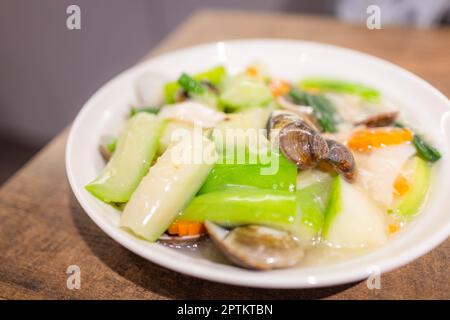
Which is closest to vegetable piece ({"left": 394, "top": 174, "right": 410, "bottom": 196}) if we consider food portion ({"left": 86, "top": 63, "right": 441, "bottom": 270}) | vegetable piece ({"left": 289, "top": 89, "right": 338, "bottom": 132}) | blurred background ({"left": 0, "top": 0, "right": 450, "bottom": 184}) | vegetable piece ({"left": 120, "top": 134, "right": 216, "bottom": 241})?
food portion ({"left": 86, "top": 63, "right": 441, "bottom": 270})

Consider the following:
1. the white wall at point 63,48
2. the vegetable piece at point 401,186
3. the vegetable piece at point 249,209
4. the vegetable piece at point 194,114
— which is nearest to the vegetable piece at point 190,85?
the vegetable piece at point 194,114

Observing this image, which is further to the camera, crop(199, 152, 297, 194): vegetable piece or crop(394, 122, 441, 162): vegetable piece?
crop(394, 122, 441, 162): vegetable piece

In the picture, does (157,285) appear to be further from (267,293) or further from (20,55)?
(20,55)

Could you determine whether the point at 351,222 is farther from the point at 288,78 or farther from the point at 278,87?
the point at 288,78

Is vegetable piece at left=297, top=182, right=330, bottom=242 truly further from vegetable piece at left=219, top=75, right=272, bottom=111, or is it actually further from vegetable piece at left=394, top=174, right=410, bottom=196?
vegetable piece at left=219, top=75, right=272, bottom=111

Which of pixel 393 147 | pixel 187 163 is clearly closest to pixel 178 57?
pixel 187 163

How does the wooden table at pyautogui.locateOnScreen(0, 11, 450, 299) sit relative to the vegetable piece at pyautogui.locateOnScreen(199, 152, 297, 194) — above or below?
below

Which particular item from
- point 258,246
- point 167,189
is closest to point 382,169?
point 258,246
